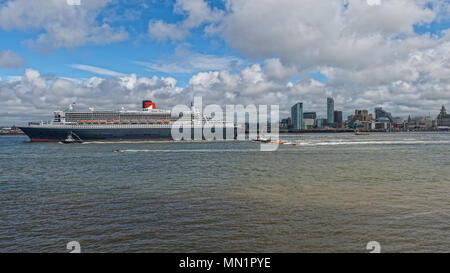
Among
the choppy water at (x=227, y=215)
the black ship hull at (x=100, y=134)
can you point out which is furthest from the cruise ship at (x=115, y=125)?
the choppy water at (x=227, y=215)

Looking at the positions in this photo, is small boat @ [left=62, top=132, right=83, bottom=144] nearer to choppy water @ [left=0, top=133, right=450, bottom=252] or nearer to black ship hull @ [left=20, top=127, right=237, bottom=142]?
black ship hull @ [left=20, top=127, right=237, bottom=142]

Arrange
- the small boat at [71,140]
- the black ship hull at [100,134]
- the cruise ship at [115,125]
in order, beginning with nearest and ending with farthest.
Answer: the small boat at [71,140] → the black ship hull at [100,134] → the cruise ship at [115,125]

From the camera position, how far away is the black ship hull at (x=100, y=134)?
75062mm

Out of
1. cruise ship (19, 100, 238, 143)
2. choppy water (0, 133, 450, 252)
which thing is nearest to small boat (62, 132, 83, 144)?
cruise ship (19, 100, 238, 143)

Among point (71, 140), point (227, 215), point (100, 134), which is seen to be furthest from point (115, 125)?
point (227, 215)

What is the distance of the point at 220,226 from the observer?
1055 centimetres

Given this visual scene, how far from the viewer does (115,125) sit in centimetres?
7981

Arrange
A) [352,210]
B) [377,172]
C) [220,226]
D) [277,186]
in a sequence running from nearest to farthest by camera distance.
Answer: [220,226], [352,210], [277,186], [377,172]

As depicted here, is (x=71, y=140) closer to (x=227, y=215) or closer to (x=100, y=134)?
(x=100, y=134)

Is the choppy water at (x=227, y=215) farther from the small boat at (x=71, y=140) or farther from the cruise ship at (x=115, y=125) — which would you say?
the cruise ship at (x=115, y=125)

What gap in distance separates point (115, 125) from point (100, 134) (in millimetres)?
5102
